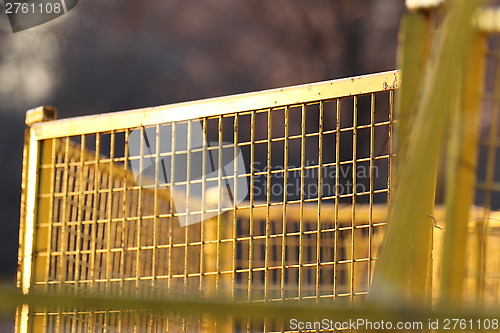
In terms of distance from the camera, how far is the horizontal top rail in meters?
2.64

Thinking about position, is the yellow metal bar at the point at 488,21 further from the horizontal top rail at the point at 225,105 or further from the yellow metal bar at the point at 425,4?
the horizontal top rail at the point at 225,105

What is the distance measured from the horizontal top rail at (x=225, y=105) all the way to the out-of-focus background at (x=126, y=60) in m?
7.05

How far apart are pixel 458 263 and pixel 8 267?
9.13 m

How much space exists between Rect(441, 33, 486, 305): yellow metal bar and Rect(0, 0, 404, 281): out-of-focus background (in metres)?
8.49

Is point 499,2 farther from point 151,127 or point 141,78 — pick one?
point 151,127

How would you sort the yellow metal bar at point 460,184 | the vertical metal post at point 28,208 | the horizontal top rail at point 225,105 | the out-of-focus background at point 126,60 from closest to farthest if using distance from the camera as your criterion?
1. the yellow metal bar at point 460,184
2. the horizontal top rail at point 225,105
3. the vertical metal post at point 28,208
4. the out-of-focus background at point 126,60

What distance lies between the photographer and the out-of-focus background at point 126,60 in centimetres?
1046

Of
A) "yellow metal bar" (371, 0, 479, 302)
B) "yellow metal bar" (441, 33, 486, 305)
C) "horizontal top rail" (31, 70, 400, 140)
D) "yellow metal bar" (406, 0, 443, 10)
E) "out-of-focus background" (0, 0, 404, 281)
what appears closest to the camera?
"yellow metal bar" (371, 0, 479, 302)

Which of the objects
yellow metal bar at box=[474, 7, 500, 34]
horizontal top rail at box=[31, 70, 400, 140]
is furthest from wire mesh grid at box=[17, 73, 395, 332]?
yellow metal bar at box=[474, 7, 500, 34]

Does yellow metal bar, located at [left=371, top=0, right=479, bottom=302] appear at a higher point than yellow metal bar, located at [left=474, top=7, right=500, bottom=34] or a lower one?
lower

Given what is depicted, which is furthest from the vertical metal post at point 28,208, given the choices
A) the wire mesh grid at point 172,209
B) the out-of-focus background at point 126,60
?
the out-of-focus background at point 126,60

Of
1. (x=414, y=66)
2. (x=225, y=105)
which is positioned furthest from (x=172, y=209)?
(x=414, y=66)

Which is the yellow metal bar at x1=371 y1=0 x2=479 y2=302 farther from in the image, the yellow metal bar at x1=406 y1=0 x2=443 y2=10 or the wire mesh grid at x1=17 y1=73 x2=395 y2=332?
the wire mesh grid at x1=17 y1=73 x2=395 y2=332

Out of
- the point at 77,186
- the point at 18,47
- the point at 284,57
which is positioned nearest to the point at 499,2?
the point at 284,57
